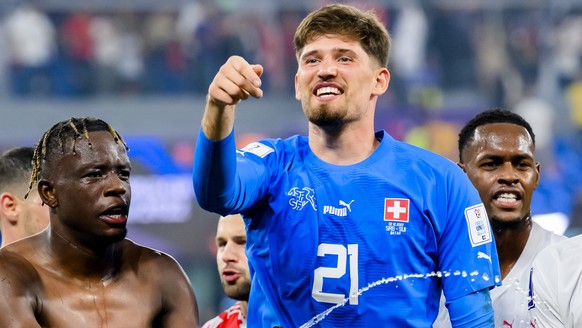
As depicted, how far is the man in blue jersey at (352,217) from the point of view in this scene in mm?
4492

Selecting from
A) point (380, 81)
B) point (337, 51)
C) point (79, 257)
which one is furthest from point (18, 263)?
point (380, 81)

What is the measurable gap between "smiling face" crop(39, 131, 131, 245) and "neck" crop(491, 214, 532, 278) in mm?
2159

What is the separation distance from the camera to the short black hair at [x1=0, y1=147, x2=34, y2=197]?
614cm

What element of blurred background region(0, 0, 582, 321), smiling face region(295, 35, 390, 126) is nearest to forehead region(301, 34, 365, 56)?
smiling face region(295, 35, 390, 126)

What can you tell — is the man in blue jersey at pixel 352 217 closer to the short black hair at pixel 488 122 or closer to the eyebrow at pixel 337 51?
the eyebrow at pixel 337 51

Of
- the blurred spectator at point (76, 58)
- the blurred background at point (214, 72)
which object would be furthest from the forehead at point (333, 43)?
the blurred spectator at point (76, 58)

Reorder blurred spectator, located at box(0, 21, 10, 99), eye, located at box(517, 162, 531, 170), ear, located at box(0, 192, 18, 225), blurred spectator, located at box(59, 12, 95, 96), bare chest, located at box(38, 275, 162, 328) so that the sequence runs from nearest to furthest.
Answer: bare chest, located at box(38, 275, 162, 328) < eye, located at box(517, 162, 531, 170) < ear, located at box(0, 192, 18, 225) < blurred spectator, located at box(0, 21, 10, 99) < blurred spectator, located at box(59, 12, 95, 96)

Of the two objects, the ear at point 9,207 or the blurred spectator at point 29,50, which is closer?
the ear at point 9,207

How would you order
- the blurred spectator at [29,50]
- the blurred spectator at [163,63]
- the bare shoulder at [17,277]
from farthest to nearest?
the blurred spectator at [163,63] → the blurred spectator at [29,50] → the bare shoulder at [17,277]

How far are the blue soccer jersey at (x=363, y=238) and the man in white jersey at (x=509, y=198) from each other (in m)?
0.93

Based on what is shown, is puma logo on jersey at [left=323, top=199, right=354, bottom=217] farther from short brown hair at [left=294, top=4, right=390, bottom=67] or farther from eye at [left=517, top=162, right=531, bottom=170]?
eye at [left=517, top=162, right=531, bottom=170]

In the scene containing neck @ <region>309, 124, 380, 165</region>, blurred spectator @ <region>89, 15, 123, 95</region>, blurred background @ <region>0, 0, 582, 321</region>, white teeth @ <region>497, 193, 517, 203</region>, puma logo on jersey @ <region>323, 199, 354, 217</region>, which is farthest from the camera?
blurred spectator @ <region>89, 15, 123, 95</region>

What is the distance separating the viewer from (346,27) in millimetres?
4625

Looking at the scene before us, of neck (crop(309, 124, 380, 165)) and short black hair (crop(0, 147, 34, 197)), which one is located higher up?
neck (crop(309, 124, 380, 165))
